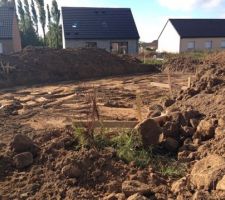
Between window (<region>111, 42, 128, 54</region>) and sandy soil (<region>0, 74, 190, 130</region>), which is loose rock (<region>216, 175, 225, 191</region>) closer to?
sandy soil (<region>0, 74, 190, 130</region>)

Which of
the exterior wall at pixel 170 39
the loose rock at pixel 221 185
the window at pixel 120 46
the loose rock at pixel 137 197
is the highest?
the exterior wall at pixel 170 39

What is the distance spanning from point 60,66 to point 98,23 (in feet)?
60.0

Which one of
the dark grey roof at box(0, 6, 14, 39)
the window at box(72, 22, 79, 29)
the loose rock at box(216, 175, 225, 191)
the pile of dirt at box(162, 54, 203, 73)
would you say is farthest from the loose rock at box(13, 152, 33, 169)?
the window at box(72, 22, 79, 29)

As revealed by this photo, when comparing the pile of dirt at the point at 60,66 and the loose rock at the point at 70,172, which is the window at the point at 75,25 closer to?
the pile of dirt at the point at 60,66

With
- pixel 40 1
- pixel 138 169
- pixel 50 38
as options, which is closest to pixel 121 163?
pixel 138 169

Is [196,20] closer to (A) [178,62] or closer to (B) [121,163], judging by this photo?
(A) [178,62]

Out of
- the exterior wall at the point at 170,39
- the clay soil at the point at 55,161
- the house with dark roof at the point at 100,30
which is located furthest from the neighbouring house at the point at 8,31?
the clay soil at the point at 55,161

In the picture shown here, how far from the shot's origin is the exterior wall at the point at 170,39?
44.0 metres

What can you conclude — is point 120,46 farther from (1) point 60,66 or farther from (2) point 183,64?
(1) point 60,66

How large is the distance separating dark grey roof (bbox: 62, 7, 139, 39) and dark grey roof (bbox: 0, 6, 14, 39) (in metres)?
4.78

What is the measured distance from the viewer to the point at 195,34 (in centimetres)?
4316

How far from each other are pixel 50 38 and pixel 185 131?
39.9 m

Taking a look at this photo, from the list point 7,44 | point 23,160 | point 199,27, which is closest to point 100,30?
point 7,44

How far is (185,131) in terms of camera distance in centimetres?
600
